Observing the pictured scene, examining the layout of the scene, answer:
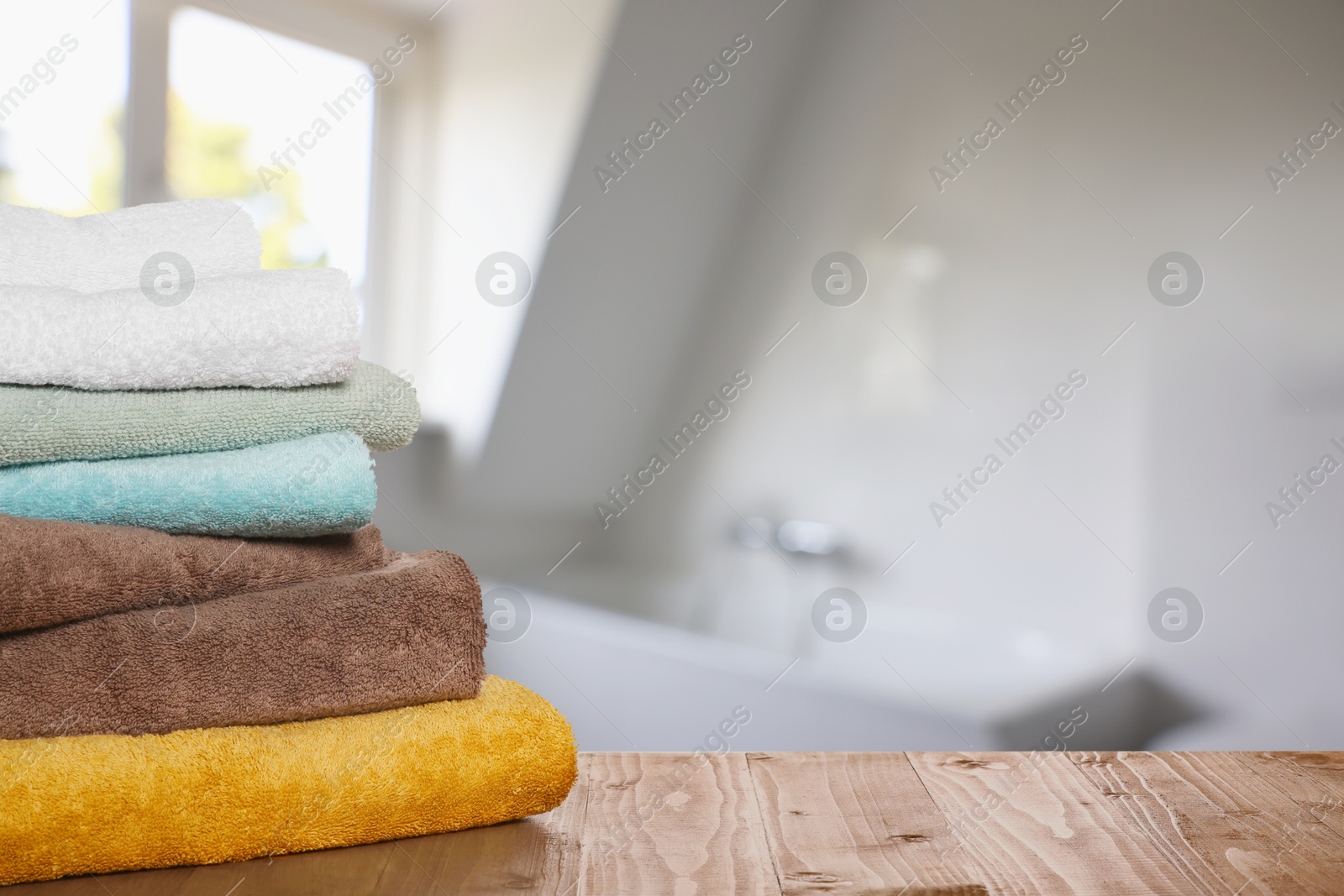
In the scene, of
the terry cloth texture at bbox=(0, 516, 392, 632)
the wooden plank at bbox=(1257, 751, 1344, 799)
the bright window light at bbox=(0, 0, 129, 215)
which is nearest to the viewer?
the terry cloth texture at bbox=(0, 516, 392, 632)

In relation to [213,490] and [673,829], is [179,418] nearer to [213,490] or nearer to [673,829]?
[213,490]

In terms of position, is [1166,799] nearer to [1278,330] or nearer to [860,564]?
[860,564]

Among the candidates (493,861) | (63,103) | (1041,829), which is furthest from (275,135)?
(1041,829)

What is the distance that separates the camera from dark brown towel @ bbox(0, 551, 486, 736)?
1.56 feet

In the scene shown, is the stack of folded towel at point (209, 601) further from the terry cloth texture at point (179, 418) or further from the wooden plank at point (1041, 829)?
the wooden plank at point (1041, 829)

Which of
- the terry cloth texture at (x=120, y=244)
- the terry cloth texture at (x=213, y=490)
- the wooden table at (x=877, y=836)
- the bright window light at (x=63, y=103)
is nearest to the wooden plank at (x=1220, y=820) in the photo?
the wooden table at (x=877, y=836)

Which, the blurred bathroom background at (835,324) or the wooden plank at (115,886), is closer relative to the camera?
the wooden plank at (115,886)

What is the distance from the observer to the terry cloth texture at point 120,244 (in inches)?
21.7

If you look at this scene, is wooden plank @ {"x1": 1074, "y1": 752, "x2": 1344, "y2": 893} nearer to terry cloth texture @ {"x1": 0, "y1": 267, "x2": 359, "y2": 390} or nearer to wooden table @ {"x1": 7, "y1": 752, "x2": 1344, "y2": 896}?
wooden table @ {"x1": 7, "y1": 752, "x2": 1344, "y2": 896}

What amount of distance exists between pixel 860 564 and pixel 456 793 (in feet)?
2.58

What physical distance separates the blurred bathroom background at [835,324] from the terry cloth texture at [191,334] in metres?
0.71

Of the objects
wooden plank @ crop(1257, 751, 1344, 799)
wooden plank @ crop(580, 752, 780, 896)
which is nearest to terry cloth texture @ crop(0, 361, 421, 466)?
wooden plank @ crop(580, 752, 780, 896)

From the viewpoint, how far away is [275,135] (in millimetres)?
1186

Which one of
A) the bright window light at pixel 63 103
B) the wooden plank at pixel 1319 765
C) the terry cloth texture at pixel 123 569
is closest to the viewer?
the terry cloth texture at pixel 123 569
